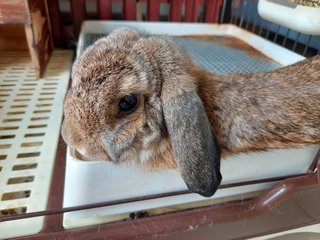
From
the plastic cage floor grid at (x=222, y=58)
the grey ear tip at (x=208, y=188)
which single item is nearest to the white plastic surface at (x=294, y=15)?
the plastic cage floor grid at (x=222, y=58)

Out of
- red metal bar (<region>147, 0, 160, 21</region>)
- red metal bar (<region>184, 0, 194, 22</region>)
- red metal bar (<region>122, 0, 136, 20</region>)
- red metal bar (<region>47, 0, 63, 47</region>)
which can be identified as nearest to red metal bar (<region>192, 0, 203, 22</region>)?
red metal bar (<region>184, 0, 194, 22</region>)

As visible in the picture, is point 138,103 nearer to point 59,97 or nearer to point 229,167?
point 229,167

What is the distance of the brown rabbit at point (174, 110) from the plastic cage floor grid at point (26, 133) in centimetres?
20

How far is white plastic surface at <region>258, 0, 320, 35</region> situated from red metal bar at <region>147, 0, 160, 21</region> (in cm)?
63

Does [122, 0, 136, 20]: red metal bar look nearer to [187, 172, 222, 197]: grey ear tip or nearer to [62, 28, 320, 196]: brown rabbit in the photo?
[62, 28, 320, 196]: brown rabbit

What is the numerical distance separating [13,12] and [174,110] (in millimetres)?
Answer: 867

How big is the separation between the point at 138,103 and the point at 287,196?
432 millimetres

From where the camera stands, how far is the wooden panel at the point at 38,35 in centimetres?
118

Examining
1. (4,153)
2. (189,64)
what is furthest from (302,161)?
(4,153)

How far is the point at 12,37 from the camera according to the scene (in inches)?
58.0

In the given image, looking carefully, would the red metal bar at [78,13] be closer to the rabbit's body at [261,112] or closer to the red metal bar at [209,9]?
the red metal bar at [209,9]

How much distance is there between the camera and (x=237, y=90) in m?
0.70

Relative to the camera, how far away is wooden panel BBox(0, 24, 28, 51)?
1453mm

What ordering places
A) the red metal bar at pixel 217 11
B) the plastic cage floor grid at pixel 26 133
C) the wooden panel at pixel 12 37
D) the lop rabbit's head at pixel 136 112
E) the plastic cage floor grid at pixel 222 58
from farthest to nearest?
the red metal bar at pixel 217 11
the wooden panel at pixel 12 37
the plastic cage floor grid at pixel 222 58
the plastic cage floor grid at pixel 26 133
the lop rabbit's head at pixel 136 112
